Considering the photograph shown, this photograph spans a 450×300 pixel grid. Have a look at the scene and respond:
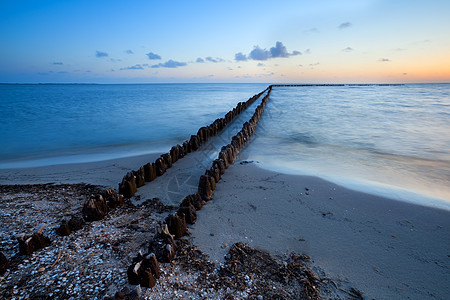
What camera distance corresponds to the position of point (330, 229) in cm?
293

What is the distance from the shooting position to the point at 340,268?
7.63 feet

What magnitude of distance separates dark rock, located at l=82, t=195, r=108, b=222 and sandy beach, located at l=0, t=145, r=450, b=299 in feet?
2.23

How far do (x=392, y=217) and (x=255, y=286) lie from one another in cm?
229

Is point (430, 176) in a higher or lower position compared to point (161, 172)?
lower

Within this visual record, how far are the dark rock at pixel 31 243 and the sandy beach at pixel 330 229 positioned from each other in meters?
1.36

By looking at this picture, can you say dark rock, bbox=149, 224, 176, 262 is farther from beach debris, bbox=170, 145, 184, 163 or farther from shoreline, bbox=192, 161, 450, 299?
beach debris, bbox=170, 145, 184, 163

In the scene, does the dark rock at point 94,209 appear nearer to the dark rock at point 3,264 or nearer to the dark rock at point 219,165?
the dark rock at point 3,264

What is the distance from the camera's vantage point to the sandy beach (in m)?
2.25

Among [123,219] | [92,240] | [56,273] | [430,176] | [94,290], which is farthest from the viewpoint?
[430,176]

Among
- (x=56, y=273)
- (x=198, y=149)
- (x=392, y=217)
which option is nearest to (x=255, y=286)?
(x=56, y=273)

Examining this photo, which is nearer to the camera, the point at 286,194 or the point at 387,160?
the point at 286,194

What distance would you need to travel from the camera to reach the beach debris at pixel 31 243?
237 centimetres

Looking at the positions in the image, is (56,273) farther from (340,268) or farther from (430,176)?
(430,176)

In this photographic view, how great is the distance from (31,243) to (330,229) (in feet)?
10.8
